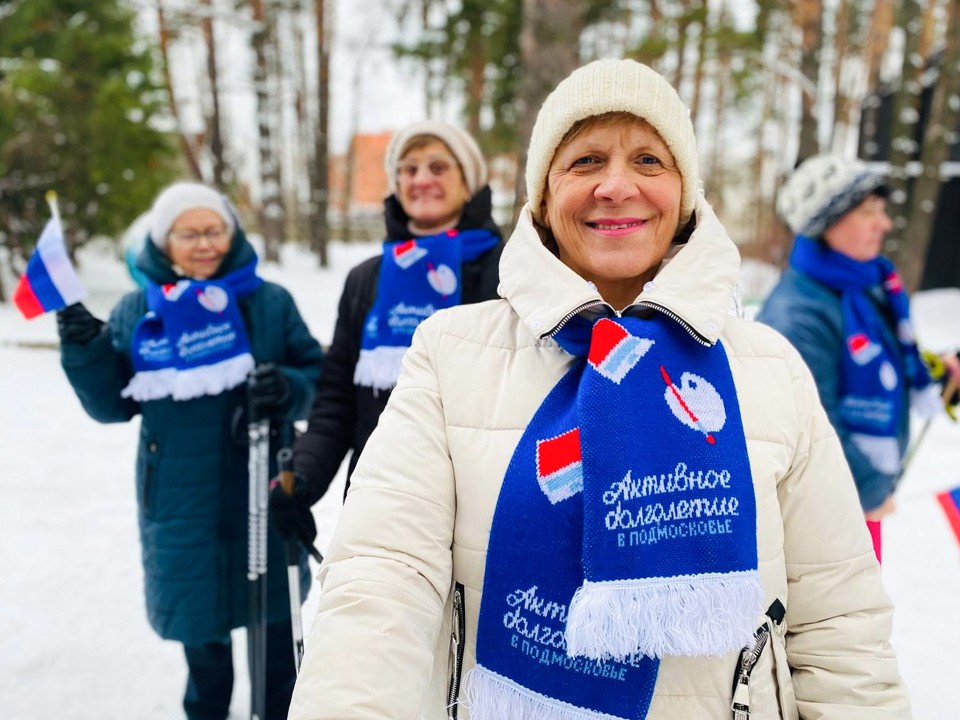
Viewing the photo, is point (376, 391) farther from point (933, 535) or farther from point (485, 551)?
point (933, 535)

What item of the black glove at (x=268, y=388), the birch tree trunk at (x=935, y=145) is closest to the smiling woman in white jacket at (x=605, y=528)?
the black glove at (x=268, y=388)

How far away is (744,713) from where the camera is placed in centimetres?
118

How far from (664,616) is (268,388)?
178cm

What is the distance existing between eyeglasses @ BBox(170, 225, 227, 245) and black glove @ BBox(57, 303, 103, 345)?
17.3 inches

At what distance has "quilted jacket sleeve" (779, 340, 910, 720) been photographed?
3.97ft

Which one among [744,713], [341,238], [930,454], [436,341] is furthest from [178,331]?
[341,238]

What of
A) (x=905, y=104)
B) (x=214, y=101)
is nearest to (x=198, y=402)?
(x=905, y=104)

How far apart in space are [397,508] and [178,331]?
5.73 ft

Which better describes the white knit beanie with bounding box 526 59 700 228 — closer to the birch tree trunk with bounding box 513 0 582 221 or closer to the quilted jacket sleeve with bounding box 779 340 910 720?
the quilted jacket sleeve with bounding box 779 340 910 720

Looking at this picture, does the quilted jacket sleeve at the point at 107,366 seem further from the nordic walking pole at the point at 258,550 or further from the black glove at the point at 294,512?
the black glove at the point at 294,512

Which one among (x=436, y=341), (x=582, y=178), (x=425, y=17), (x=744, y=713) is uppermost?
(x=425, y=17)

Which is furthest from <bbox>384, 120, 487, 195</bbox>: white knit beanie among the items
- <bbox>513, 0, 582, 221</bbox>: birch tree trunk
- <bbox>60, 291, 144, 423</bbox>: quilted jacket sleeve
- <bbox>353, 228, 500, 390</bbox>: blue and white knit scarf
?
<bbox>513, 0, 582, 221</bbox>: birch tree trunk

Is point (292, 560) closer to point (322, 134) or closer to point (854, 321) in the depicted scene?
point (854, 321)

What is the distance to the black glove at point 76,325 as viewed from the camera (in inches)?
96.3
